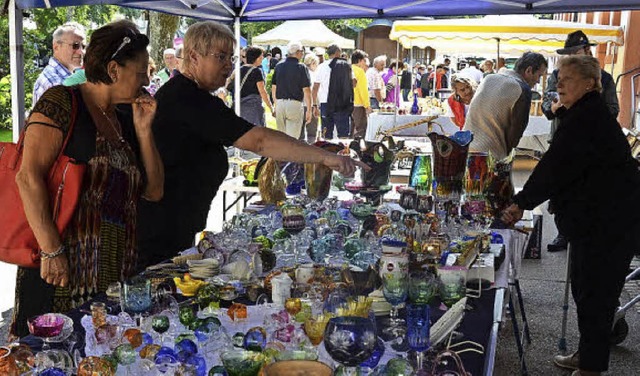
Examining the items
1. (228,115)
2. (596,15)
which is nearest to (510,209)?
(228,115)

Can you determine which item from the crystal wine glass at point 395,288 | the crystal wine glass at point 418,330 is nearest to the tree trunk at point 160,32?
the crystal wine glass at point 395,288

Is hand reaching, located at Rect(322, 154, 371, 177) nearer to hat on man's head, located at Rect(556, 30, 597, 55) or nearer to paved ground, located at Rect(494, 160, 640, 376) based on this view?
paved ground, located at Rect(494, 160, 640, 376)

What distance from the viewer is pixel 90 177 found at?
2.08 meters

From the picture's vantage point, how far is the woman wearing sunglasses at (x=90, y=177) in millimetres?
2002

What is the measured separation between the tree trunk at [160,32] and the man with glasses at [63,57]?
20.6 ft

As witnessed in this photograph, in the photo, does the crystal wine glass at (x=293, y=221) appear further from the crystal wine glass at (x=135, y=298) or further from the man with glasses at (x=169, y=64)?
the man with glasses at (x=169, y=64)

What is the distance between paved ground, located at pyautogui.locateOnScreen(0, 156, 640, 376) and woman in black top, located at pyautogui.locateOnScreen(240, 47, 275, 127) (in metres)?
3.72

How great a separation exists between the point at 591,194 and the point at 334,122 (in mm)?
7504

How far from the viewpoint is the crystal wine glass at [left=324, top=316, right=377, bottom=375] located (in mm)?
1383

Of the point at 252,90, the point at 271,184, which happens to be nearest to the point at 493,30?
the point at 252,90

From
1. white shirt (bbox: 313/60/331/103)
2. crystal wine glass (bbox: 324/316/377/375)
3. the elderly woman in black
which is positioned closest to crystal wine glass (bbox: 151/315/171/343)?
crystal wine glass (bbox: 324/316/377/375)

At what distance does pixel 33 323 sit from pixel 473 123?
10.9ft

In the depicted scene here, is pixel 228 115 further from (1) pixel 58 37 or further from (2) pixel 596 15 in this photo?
(2) pixel 596 15

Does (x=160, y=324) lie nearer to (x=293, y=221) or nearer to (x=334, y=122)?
(x=293, y=221)
